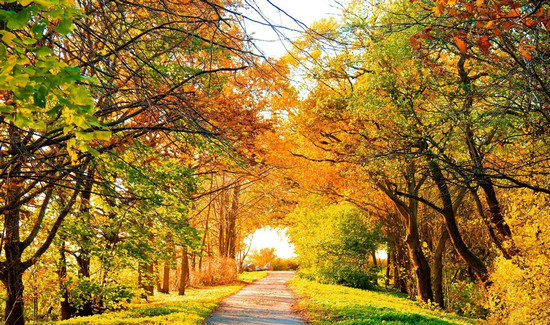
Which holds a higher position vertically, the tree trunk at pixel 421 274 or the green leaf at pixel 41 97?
the green leaf at pixel 41 97

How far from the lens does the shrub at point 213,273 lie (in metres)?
24.9

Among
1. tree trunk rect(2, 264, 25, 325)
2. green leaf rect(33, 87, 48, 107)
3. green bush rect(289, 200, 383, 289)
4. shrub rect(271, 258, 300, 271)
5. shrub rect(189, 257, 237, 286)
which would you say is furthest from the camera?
shrub rect(271, 258, 300, 271)

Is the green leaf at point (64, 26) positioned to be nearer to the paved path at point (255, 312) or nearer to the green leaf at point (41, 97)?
the green leaf at point (41, 97)

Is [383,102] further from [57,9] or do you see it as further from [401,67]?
[57,9]

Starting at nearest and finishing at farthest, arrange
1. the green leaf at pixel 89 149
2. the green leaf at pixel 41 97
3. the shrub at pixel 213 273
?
1. the green leaf at pixel 41 97
2. the green leaf at pixel 89 149
3. the shrub at pixel 213 273

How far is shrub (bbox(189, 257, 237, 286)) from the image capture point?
982 inches

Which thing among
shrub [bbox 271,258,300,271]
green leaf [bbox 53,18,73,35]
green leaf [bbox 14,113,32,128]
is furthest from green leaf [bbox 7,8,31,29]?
shrub [bbox 271,258,300,271]

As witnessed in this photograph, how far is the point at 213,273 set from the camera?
83.1ft

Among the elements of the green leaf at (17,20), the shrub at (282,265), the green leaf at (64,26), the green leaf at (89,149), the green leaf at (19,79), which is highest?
the green leaf at (64,26)

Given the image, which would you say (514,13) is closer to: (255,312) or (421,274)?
(255,312)

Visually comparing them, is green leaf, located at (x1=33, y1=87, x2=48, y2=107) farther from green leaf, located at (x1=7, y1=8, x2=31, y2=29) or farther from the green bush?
the green bush

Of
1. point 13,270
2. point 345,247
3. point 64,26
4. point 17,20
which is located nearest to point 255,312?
A: point 13,270

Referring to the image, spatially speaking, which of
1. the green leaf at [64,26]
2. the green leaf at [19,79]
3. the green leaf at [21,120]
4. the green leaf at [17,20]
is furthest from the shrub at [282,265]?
the green leaf at [17,20]

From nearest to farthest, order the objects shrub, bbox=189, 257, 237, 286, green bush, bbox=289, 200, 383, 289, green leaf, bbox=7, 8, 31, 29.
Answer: green leaf, bbox=7, 8, 31, 29 < green bush, bbox=289, 200, 383, 289 < shrub, bbox=189, 257, 237, 286
